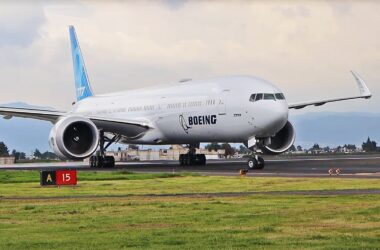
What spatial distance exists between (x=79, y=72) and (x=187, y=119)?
22695mm

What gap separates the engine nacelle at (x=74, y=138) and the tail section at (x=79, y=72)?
63.2 feet

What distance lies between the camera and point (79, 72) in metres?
73.9

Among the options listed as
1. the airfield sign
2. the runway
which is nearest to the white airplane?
the runway

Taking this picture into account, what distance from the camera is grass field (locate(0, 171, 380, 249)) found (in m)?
16.5

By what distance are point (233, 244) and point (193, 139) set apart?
38.7 meters

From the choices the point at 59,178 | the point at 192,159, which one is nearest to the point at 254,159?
the point at 192,159

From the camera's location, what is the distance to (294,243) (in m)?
16.1

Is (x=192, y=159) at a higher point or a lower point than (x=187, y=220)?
higher

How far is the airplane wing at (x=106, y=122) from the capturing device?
55.7 m

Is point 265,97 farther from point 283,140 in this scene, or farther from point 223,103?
point 283,140

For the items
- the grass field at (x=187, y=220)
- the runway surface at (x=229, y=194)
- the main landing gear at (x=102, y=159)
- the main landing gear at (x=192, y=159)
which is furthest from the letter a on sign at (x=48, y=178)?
the main landing gear at (x=192, y=159)

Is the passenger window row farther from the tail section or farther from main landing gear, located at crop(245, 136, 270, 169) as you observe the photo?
the tail section

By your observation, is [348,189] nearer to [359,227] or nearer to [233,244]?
[359,227]

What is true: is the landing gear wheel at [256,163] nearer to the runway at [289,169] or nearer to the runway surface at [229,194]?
the runway at [289,169]
